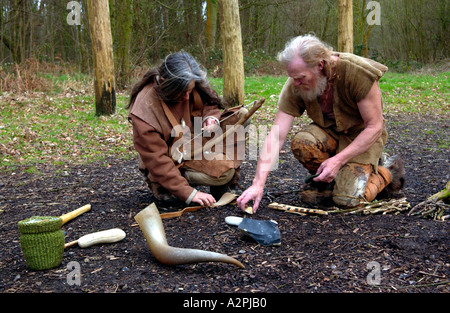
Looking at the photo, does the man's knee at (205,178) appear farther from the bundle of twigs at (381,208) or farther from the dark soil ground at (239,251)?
the bundle of twigs at (381,208)

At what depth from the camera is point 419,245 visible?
251 centimetres

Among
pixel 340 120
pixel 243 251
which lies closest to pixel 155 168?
pixel 243 251

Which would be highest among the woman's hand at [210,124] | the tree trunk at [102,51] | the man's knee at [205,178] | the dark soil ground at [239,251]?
the tree trunk at [102,51]

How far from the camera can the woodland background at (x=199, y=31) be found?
1237 cm

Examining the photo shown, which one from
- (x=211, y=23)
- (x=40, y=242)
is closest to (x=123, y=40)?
(x=211, y=23)

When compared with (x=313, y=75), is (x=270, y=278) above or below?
below

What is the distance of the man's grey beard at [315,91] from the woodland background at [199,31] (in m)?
8.69

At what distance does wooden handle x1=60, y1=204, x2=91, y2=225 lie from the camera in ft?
10.3

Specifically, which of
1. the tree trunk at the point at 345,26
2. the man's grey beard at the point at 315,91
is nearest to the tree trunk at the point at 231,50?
the tree trunk at the point at 345,26

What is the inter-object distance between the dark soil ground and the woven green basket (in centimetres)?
7

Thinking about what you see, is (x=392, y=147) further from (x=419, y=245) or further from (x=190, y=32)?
(x=190, y=32)

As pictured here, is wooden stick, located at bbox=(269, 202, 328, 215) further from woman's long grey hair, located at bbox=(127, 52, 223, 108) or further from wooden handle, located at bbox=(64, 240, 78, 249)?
wooden handle, located at bbox=(64, 240, 78, 249)

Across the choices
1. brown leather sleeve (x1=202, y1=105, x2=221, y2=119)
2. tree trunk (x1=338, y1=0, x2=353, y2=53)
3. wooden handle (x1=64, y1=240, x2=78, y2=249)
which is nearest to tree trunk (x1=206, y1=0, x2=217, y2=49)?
tree trunk (x1=338, y1=0, x2=353, y2=53)

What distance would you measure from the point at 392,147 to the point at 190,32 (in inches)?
541
